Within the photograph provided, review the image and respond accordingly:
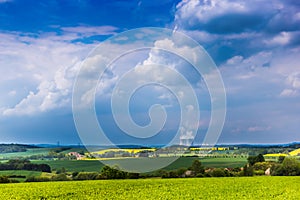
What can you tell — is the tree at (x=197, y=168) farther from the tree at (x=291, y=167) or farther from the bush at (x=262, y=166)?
the tree at (x=291, y=167)

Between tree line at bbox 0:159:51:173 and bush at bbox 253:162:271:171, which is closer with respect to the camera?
tree line at bbox 0:159:51:173

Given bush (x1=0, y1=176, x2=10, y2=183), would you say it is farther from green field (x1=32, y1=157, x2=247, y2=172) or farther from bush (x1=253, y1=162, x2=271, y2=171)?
bush (x1=253, y1=162, x2=271, y2=171)

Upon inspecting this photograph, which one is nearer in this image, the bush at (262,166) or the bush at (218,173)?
the bush at (218,173)

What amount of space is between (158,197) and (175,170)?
792 inches

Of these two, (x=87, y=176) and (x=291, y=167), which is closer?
(x=87, y=176)

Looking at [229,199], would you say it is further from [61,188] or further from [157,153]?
[61,188]

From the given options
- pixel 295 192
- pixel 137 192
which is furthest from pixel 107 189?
pixel 295 192

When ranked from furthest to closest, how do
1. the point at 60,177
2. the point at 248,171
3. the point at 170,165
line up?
the point at 248,171
the point at 170,165
the point at 60,177

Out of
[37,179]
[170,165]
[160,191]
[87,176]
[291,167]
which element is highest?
[170,165]

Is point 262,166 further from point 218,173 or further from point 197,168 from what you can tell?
point 197,168

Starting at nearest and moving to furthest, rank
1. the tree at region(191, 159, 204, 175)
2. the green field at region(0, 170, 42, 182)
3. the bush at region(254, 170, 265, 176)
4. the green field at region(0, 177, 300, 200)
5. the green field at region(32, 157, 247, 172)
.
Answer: the green field at region(0, 177, 300, 200) → the green field at region(0, 170, 42, 182) → the green field at region(32, 157, 247, 172) → the tree at region(191, 159, 204, 175) → the bush at region(254, 170, 265, 176)

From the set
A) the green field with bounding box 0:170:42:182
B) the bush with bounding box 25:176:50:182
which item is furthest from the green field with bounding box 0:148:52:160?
the bush with bounding box 25:176:50:182

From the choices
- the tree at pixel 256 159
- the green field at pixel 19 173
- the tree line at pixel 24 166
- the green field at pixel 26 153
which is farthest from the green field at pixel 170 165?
the green field at pixel 26 153

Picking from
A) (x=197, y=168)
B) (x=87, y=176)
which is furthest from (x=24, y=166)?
(x=197, y=168)
